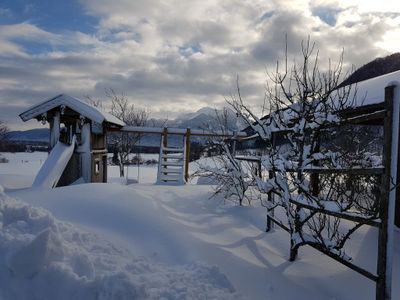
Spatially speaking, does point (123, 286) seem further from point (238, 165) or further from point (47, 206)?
point (238, 165)

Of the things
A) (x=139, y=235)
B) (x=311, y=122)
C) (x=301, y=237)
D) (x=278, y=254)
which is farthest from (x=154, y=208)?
(x=311, y=122)

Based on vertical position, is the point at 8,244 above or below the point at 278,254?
above

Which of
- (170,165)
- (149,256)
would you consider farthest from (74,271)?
(170,165)

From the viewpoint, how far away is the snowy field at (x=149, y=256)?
8.93 feet

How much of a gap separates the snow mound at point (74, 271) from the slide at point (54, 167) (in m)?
4.46

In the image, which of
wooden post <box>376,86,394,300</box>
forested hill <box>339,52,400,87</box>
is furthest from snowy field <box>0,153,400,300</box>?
forested hill <box>339,52,400,87</box>

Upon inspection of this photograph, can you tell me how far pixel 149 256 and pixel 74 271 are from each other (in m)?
0.96

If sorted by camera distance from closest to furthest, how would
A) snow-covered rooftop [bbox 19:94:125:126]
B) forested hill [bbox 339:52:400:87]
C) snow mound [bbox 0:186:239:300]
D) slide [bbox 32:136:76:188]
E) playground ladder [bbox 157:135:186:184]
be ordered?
snow mound [bbox 0:186:239:300] < slide [bbox 32:136:76:188] < snow-covered rooftop [bbox 19:94:125:126] < playground ladder [bbox 157:135:186:184] < forested hill [bbox 339:52:400:87]

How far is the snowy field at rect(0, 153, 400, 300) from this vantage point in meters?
2.72

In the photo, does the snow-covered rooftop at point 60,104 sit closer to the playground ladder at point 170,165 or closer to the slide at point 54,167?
the slide at point 54,167

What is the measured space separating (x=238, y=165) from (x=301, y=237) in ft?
7.68

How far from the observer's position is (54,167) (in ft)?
26.4

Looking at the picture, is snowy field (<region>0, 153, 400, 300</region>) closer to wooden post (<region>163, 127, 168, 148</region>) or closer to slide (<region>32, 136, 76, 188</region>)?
slide (<region>32, 136, 76, 188</region>)

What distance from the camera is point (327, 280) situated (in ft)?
11.8
